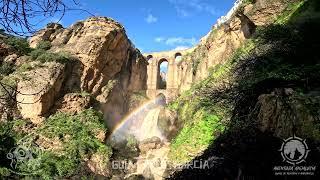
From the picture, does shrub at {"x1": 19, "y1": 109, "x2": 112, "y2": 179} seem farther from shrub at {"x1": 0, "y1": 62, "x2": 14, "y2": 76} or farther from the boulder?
shrub at {"x1": 0, "y1": 62, "x2": 14, "y2": 76}

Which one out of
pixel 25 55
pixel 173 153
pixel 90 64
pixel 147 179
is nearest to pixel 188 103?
pixel 147 179

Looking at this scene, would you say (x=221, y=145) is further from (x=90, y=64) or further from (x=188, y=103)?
(x=90, y=64)

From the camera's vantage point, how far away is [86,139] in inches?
963

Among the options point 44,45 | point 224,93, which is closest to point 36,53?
point 44,45

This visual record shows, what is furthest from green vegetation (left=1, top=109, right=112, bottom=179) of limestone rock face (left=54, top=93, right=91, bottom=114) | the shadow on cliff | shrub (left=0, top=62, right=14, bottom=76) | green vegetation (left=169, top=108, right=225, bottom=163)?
the shadow on cliff

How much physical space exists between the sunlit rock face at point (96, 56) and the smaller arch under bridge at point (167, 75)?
2422 centimetres

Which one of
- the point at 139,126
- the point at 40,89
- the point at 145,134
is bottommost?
the point at 145,134

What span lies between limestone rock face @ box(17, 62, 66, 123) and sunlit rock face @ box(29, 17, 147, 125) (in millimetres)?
1318

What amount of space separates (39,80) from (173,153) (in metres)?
11.4

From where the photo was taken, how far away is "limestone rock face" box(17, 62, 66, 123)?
80.5ft

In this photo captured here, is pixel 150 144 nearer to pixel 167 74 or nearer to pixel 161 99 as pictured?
pixel 161 99
